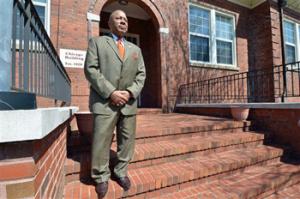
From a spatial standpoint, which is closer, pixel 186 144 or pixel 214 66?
pixel 186 144

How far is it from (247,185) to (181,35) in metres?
5.75

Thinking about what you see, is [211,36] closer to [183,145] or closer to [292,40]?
[292,40]

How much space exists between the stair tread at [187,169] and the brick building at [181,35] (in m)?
3.56

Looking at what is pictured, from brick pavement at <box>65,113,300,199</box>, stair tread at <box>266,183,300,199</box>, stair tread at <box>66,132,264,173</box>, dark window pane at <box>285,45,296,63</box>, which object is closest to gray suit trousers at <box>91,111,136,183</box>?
brick pavement at <box>65,113,300,199</box>

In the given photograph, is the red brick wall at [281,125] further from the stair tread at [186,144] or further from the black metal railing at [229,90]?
the black metal railing at [229,90]

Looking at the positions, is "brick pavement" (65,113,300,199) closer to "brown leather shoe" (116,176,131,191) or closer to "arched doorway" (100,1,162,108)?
"brown leather shoe" (116,176,131,191)

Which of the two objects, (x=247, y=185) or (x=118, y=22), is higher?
(x=118, y=22)

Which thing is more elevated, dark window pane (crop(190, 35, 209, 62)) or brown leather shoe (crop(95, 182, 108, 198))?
dark window pane (crop(190, 35, 209, 62))

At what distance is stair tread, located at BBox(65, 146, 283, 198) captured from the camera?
2268 millimetres

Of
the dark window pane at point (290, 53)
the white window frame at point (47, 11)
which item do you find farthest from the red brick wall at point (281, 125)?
the dark window pane at point (290, 53)

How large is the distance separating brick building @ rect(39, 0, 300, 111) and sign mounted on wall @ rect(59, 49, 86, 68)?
3 centimetres

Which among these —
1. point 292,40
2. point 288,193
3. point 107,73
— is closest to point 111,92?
point 107,73

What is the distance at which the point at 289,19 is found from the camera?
950 cm

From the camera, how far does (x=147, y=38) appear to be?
8.04 metres
